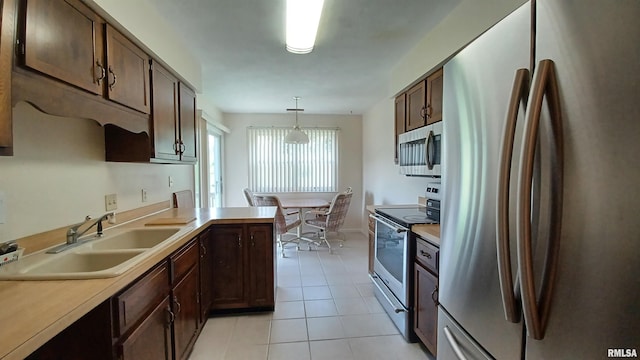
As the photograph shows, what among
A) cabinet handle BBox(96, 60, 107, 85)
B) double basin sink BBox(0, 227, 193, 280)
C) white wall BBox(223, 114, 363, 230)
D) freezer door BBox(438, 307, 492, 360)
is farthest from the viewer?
white wall BBox(223, 114, 363, 230)

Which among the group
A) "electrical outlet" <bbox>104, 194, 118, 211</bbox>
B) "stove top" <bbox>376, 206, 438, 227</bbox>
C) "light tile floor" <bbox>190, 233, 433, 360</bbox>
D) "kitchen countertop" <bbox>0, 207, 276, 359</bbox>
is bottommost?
"light tile floor" <bbox>190, 233, 433, 360</bbox>

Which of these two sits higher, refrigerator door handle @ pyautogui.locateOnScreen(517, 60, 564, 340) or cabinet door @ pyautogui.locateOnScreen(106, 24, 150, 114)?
cabinet door @ pyautogui.locateOnScreen(106, 24, 150, 114)

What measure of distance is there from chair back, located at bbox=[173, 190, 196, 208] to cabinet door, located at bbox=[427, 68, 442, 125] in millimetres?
2659

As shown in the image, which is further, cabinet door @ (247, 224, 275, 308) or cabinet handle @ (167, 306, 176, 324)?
cabinet door @ (247, 224, 275, 308)

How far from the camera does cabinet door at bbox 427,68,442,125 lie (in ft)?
6.93

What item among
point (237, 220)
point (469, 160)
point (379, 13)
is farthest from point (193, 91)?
point (469, 160)

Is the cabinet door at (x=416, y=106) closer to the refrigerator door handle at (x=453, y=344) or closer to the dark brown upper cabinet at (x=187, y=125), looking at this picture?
the refrigerator door handle at (x=453, y=344)

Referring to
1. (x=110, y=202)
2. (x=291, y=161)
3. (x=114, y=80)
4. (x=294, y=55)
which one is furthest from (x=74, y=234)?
(x=291, y=161)

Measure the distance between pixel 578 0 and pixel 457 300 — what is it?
102cm

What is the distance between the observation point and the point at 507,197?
82cm

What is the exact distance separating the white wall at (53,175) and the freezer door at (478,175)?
194 centimetres

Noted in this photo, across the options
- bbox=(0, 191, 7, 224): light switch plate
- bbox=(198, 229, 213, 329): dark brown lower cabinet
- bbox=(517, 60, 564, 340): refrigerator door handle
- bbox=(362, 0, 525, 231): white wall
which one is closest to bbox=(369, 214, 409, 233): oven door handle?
bbox=(362, 0, 525, 231): white wall

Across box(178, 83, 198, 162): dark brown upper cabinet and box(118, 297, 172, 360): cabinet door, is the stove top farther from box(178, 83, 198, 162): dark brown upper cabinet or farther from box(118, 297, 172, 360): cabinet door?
box(178, 83, 198, 162): dark brown upper cabinet

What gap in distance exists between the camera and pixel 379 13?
2.00 meters
